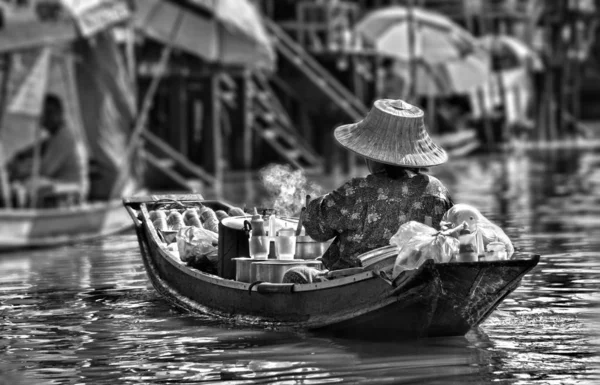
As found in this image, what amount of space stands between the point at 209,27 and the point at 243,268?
12923 mm

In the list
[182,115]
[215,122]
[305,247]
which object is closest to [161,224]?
[305,247]

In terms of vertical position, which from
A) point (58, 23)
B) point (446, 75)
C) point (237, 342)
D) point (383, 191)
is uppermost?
point (58, 23)

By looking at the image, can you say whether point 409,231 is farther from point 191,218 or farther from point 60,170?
point 60,170

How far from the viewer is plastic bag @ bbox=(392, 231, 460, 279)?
25.7ft

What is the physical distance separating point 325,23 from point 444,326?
2238cm

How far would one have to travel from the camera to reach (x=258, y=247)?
30.2ft

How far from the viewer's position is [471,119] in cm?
4297

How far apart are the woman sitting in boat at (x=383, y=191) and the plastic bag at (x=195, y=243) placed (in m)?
1.68

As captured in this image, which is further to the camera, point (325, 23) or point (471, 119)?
point (471, 119)

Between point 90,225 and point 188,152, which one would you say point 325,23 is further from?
point 90,225

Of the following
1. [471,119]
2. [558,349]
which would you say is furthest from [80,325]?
[471,119]

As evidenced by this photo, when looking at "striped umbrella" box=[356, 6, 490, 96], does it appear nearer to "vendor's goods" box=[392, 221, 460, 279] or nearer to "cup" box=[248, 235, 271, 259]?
"cup" box=[248, 235, 271, 259]

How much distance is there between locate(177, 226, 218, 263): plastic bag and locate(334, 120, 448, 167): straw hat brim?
1906 millimetres

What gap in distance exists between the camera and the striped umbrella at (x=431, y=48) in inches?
1304
